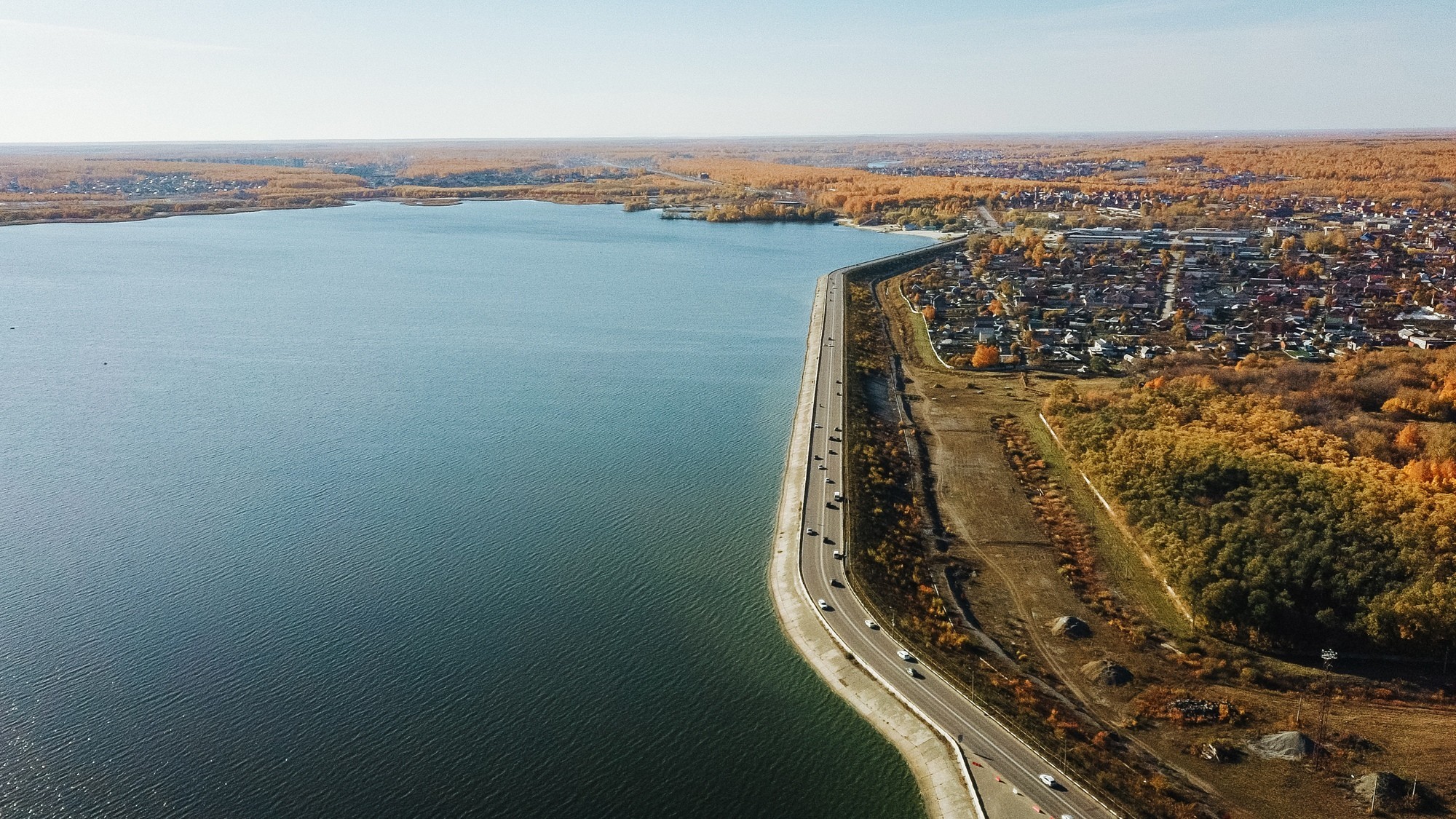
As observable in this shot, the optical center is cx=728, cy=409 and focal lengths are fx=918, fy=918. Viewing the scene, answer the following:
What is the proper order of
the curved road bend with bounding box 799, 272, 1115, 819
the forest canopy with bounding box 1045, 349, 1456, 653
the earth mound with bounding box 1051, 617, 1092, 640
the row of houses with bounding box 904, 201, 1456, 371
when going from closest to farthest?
the curved road bend with bounding box 799, 272, 1115, 819 → the forest canopy with bounding box 1045, 349, 1456, 653 → the earth mound with bounding box 1051, 617, 1092, 640 → the row of houses with bounding box 904, 201, 1456, 371

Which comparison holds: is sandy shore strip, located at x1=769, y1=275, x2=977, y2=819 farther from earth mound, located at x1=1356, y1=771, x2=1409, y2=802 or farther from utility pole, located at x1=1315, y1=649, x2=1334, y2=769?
earth mound, located at x1=1356, y1=771, x2=1409, y2=802

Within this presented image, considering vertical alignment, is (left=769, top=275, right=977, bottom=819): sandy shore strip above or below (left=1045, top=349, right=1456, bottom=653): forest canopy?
below

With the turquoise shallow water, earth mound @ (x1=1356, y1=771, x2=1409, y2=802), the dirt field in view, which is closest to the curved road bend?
the turquoise shallow water

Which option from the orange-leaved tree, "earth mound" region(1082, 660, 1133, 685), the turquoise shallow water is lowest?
"earth mound" region(1082, 660, 1133, 685)

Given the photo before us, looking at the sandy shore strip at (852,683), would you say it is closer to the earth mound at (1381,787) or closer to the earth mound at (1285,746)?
the earth mound at (1285,746)

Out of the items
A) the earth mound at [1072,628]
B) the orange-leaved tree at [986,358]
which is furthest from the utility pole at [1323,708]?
the orange-leaved tree at [986,358]

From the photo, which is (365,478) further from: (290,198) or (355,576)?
(290,198)
